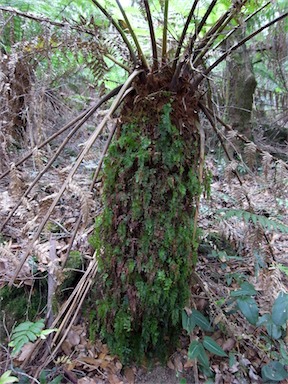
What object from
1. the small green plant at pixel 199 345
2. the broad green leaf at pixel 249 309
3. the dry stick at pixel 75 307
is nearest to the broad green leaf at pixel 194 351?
the small green plant at pixel 199 345

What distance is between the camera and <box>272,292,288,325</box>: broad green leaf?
1.40 meters

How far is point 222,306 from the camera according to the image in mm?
1735

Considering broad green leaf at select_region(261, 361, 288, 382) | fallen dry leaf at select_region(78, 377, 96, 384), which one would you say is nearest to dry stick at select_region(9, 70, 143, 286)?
fallen dry leaf at select_region(78, 377, 96, 384)

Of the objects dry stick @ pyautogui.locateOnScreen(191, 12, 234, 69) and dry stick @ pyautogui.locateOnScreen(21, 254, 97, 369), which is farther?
dry stick @ pyautogui.locateOnScreen(21, 254, 97, 369)

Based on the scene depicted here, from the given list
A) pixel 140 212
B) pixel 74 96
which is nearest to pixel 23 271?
pixel 140 212

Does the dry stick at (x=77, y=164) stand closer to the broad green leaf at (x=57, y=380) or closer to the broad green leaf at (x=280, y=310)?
the broad green leaf at (x=57, y=380)

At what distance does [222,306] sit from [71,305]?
0.85m

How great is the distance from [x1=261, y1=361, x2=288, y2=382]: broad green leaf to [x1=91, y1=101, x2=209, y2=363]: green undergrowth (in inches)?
19.1

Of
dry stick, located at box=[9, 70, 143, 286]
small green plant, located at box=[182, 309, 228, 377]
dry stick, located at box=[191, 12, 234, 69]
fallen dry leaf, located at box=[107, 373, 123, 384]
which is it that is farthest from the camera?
fallen dry leaf, located at box=[107, 373, 123, 384]

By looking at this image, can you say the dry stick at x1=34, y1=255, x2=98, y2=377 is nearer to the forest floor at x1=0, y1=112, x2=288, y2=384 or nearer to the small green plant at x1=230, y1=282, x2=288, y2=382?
the forest floor at x1=0, y1=112, x2=288, y2=384

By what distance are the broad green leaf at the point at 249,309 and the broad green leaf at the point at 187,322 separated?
0.81 ft

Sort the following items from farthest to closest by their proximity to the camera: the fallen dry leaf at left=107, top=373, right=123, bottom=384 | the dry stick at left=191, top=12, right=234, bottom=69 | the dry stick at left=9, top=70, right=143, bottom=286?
the fallen dry leaf at left=107, top=373, right=123, bottom=384, the dry stick at left=191, top=12, right=234, bottom=69, the dry stick at left=9, top=70, right=143, bottom=286

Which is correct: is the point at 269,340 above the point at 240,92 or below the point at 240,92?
below

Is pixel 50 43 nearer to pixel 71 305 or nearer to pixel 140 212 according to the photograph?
pixel 140 212
